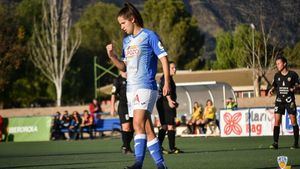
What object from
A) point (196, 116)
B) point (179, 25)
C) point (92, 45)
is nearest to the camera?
point (196, 116)

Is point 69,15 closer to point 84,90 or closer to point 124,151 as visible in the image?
point 84,90

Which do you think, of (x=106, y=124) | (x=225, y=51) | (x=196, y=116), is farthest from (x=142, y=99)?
(x=225, y=51)

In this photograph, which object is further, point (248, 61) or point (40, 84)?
point (40, 84)

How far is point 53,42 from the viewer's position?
7262cm

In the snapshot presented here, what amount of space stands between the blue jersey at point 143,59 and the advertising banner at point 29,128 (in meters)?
25.0

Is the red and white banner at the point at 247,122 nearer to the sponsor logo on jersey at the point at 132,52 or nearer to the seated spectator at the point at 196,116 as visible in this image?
the seated spectator at the point at 196,116

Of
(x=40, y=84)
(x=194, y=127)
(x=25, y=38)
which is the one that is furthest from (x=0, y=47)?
(x=194, y=127)

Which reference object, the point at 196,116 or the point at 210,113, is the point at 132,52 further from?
the point at 196,116

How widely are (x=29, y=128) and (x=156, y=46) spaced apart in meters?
25.7

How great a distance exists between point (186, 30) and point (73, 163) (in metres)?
70.3

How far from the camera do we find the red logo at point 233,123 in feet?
95.2

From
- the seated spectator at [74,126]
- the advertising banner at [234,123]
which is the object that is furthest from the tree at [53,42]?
the advertising banner at [234,123]

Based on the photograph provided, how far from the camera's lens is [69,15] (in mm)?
74188

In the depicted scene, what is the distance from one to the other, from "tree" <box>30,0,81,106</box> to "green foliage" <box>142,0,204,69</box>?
951 cm
